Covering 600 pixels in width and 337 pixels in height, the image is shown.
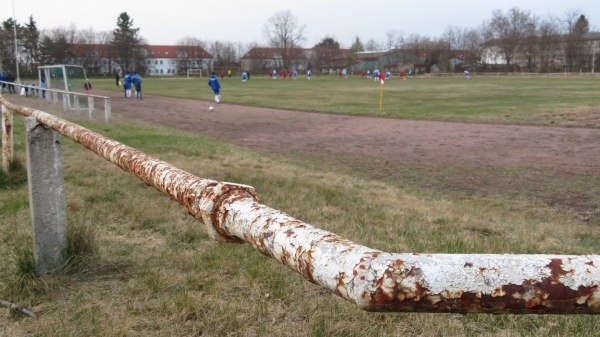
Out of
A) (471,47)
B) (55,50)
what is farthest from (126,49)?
(471,47)

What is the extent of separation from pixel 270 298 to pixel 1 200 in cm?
392

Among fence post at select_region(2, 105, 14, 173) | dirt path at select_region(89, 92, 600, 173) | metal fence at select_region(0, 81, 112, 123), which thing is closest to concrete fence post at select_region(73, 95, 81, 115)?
metal fence at select_region(0, 81, 112, 123)

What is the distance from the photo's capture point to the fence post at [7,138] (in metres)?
6.19

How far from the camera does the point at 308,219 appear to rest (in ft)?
17.3

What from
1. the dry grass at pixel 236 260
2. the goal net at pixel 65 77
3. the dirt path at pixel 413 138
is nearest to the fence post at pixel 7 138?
the dry grass at pixel 236 260

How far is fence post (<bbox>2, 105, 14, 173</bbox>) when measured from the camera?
6.19 metres

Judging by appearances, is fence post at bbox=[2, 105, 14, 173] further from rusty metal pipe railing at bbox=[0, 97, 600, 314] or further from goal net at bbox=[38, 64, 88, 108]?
goal net at bbox=[38, 64, 88, 108]

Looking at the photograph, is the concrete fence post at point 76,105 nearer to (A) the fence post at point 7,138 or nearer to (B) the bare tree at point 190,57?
(A) the fence post at point 7,138

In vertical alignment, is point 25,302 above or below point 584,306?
below

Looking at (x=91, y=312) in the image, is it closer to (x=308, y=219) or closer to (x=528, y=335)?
(x=528, y=335)

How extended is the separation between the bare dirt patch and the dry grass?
1222 mm

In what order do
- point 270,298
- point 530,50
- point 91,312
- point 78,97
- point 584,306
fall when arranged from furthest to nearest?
point 530,50
point 78,97
point 270,298
point 91,312
point 584,306

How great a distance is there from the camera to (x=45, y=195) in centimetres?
333

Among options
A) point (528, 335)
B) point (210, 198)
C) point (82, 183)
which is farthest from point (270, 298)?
point (82, 183)
